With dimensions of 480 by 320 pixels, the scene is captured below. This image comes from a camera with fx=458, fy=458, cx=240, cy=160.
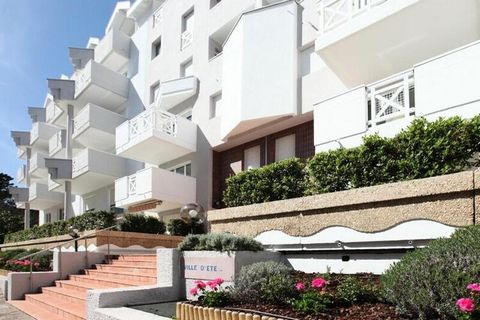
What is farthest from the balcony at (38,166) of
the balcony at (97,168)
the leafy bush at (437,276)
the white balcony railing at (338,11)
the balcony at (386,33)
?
the leafy bush at (437,276)

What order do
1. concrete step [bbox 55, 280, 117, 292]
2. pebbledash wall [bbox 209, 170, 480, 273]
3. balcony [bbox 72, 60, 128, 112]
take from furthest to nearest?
1. balcony [bbox 72, 60, 128, 112]
2. concrete step [bbox 55, 280, 117, 292]
3. pebbledash wall [bbox 209, 170, 480, 273]

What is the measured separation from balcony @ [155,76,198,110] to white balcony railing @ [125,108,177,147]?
1626 millimetres

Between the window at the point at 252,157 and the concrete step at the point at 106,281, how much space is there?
732 centimetres

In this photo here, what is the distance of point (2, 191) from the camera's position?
59250mm

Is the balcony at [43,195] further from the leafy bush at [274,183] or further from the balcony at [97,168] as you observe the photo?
the leafy bush at [274,183]

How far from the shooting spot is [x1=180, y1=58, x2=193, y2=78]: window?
22.7m

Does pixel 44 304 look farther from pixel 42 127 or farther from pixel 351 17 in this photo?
pixel 42 127

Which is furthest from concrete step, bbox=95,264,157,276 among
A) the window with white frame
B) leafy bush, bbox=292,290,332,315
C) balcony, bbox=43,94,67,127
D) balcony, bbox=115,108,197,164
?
the window with white frame

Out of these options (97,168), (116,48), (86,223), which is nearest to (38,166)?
(97,168)

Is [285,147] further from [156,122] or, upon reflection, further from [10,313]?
[10,313]

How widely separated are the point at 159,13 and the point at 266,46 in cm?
1305

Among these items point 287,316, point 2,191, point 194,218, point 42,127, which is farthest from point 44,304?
point 2,191

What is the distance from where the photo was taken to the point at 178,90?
848 inches

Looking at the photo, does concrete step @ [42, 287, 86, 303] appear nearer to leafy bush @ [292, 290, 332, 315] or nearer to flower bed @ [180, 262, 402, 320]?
flower bed @ [180, 262, 402, 320]
